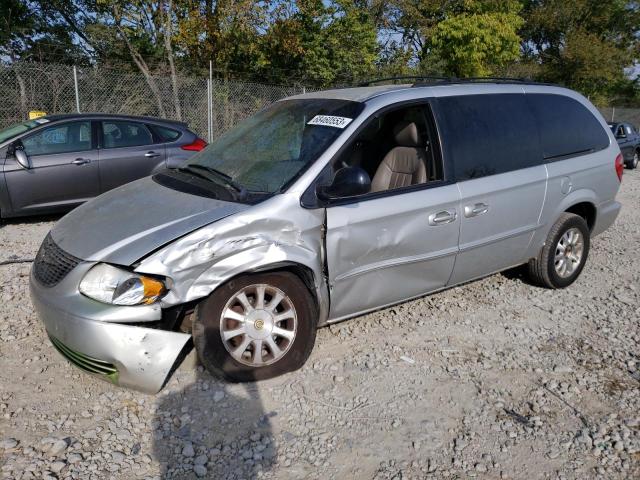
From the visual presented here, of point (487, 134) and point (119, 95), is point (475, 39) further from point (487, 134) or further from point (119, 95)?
point (487, 134)

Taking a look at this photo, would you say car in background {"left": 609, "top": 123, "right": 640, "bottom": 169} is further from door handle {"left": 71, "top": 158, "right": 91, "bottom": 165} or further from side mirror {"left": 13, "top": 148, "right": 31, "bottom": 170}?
side mirror {"left": 13, "top": 148, "right": 31, "bottom": 170}

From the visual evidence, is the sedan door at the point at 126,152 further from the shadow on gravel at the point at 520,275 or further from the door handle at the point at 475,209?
the door handle at the point at 475,209

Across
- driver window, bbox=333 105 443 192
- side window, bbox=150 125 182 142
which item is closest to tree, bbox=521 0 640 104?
side window, bbox=150 125 182 142

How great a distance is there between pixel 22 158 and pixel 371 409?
548 cm

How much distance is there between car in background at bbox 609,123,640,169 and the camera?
16.1 m

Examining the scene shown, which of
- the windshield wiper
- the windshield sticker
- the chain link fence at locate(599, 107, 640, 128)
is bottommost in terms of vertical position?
the chain link fence at locate(599, 107, 640, 128)

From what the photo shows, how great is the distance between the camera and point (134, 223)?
128 inches

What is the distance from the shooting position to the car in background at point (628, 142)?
16141mm

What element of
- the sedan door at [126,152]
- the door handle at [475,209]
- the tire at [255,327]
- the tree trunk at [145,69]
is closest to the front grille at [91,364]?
the tire at [255,327]

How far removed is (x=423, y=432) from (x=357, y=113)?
6.66 ft

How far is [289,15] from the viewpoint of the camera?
17219mm

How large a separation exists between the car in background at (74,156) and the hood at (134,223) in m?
2.95

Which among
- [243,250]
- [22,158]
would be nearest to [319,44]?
[22,158]

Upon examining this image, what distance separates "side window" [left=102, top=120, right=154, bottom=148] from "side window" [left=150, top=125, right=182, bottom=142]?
0.41ft
